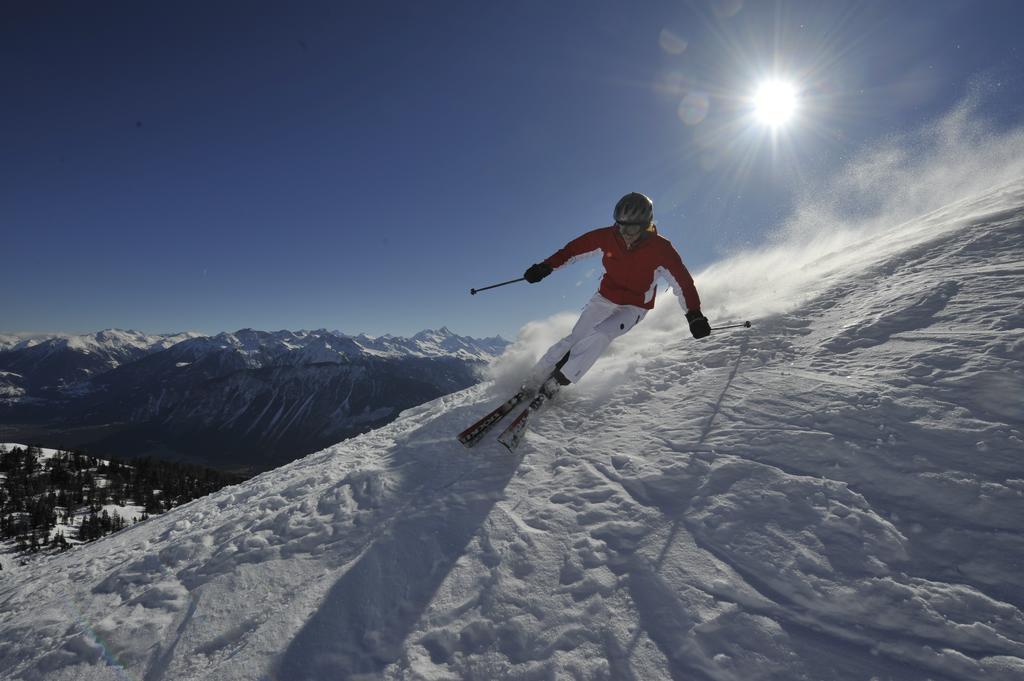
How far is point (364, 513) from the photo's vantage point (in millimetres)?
5723

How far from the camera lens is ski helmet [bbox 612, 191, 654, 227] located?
7848 millimetres

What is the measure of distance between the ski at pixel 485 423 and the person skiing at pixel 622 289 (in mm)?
518

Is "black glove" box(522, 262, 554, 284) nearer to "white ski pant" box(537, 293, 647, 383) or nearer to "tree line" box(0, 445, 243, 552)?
"white ski pant" box(537, 293, 647, 383)

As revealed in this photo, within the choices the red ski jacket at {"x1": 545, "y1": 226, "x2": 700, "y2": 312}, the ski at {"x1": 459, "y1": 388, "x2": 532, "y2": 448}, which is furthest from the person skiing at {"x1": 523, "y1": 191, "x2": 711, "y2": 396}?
the ski at {"x1": 459, "y1": 388, "x2": 532, "y2": 448}

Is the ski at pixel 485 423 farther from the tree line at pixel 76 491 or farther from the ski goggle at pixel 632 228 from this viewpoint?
the tree line at pixel 76 491

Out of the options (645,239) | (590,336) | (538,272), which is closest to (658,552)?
(590,336)

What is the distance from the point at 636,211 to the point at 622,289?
61.6 inches

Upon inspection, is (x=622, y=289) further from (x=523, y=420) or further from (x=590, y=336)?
(x=523, y=420)

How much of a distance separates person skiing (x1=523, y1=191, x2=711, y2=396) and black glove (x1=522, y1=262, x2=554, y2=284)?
1.00m

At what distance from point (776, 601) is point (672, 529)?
1.05m

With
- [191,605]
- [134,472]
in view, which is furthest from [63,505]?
[191,605]

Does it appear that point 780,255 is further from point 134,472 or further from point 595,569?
point 134,472

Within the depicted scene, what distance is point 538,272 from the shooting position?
9586mm

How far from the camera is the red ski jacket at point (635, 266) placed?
8.04 metres
